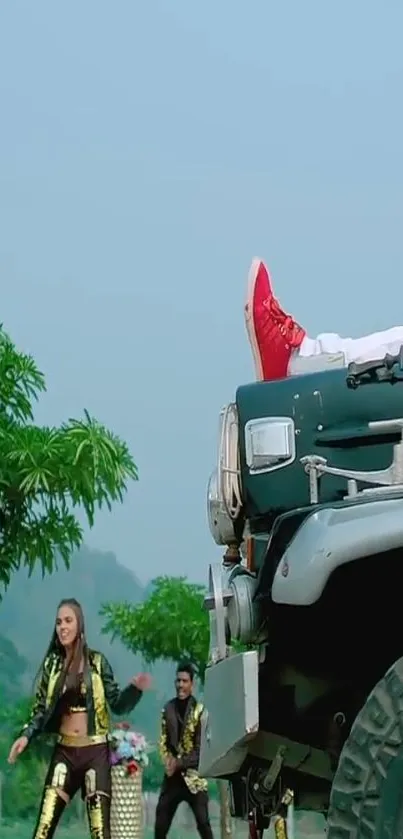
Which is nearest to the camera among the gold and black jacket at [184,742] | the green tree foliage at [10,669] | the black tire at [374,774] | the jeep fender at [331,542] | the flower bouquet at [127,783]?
the black tire at [374,774]

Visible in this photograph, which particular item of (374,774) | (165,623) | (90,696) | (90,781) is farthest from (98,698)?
(165,623)

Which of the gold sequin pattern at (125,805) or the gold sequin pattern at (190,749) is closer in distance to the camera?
the gold sequin pattern at (190,749)

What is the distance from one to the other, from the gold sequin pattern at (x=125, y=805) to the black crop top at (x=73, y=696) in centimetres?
293

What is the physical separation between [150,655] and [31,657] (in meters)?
2.08

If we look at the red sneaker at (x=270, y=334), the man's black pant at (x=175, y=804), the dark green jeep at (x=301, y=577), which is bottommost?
the dark green jeep at (x=301, y=577)

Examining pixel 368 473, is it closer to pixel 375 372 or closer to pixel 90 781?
pixel 375 372

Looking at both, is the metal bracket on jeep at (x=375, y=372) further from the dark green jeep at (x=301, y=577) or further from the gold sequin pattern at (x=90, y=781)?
the gold sequin pattern at (x=90, y=781)

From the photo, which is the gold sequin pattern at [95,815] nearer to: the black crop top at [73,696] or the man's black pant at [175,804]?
the black crop top at [73,696]

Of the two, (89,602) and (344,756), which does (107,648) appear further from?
(344,756)

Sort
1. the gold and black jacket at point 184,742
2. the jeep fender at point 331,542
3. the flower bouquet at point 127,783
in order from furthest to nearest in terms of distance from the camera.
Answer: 1. the flower bouquet at point 127,783
2. the gold and black jacket at point 184,742
3. the jeep fender at point 331,542

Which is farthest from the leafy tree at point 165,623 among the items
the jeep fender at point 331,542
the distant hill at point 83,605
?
the jeep fender at point 331,542

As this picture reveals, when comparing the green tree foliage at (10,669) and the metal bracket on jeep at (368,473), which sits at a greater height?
the green tree foliage at (10,669)

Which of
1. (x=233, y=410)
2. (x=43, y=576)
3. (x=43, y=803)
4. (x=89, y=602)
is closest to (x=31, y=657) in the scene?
(x=89, y=602)

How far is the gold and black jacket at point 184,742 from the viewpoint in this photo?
11172 mm
